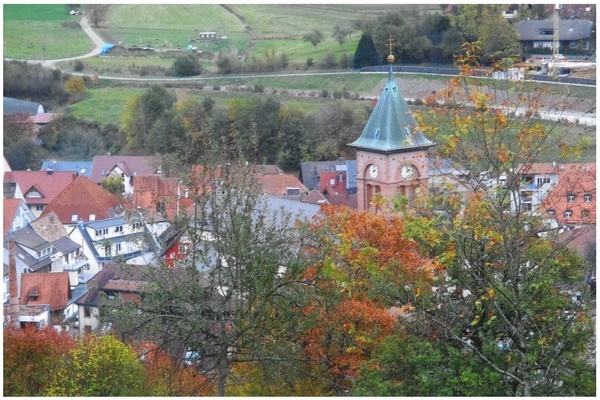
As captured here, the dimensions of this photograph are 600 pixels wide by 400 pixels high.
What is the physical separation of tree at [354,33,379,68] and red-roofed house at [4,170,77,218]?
19454 mm

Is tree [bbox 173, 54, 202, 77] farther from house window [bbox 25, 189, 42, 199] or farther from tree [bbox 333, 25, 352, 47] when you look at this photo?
house window [bbox 25, 189, 42, 199]

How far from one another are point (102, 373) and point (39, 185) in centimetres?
3243

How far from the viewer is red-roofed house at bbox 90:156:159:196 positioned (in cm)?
4728

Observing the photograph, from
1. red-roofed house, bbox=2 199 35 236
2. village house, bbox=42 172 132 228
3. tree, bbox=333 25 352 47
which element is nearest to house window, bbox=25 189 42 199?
village house, bbox=42 172 132 228

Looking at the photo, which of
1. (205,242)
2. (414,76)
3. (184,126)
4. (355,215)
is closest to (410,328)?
(205,242)

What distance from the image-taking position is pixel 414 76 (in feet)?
189

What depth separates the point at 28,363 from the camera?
634 inches

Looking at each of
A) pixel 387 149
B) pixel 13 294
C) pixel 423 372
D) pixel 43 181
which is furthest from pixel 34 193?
pixel 423 372

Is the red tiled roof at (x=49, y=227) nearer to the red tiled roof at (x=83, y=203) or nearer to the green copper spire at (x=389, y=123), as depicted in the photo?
the red tiled roof at (x=83, y=203)

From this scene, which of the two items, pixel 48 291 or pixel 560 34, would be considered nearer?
pixel 48 291

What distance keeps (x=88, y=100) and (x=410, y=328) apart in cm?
4969

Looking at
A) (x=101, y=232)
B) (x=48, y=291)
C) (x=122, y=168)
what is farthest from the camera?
(x=122, y=168)

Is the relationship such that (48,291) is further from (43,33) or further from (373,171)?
(43,33)

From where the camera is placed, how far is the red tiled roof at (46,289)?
29328 mm
